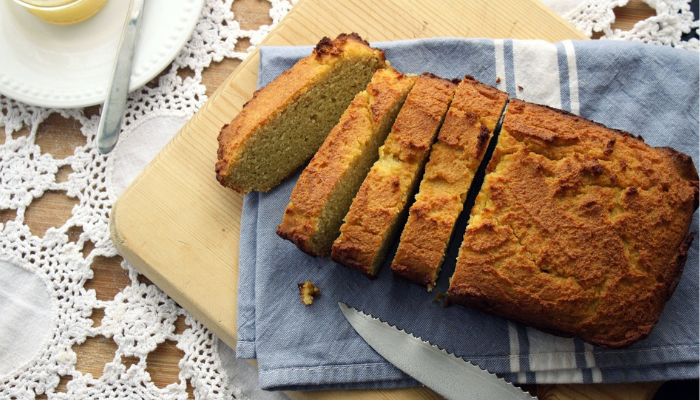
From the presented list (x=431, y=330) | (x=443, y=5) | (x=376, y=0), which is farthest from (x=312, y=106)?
(x=431, y=330)

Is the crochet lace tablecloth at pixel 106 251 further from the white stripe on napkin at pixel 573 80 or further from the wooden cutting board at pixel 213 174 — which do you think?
the white stripe on napkin at pixel 573 80

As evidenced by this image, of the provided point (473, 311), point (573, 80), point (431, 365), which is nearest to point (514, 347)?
point (473, 311)

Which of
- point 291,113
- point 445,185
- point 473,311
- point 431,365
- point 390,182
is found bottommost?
point 431,365

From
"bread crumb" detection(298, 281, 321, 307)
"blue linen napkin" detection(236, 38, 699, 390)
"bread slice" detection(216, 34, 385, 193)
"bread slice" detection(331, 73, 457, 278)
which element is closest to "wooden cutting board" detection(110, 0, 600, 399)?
"blue linen napkin" detection(236, 38, 699, 390)

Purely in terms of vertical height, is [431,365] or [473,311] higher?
[473,311]

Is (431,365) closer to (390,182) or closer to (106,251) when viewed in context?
→ (390,182)

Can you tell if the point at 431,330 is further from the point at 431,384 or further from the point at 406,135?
the point at 406,135
